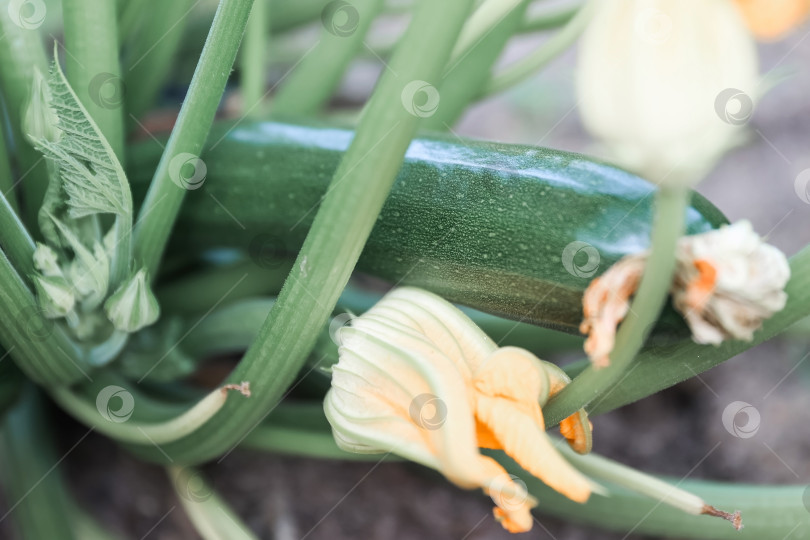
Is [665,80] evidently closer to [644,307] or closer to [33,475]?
[644,307]

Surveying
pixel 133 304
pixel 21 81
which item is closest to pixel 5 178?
pixel 21 81

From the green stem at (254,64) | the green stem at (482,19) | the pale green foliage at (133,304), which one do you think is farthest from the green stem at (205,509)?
the green stem at (482,19)

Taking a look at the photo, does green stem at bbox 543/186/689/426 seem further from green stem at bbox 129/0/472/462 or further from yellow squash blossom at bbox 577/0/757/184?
green stem at bbox 129/0/472/462

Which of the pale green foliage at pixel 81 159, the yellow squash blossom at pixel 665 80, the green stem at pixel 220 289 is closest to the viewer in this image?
the yellow squash blossom at pixel 665 80

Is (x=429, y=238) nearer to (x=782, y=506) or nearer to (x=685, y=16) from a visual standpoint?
(x=685, y=16)

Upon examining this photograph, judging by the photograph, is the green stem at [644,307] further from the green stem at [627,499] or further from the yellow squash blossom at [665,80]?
the green stem at [627,499]

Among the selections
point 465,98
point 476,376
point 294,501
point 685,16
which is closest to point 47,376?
point 294,501

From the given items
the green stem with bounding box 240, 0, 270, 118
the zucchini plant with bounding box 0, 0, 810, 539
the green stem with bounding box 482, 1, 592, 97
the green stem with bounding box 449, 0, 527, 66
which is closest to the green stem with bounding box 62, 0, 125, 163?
the zucchini plant with bounding box 0, 0, 810, 539
